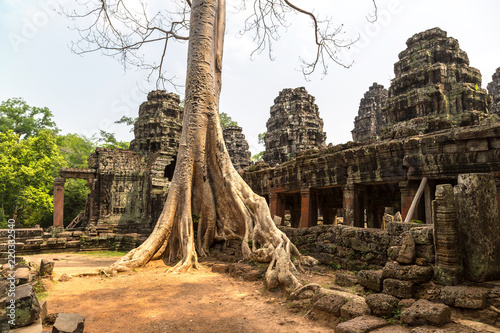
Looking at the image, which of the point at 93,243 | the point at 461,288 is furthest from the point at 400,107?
the point at 93,243

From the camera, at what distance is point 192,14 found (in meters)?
8.34

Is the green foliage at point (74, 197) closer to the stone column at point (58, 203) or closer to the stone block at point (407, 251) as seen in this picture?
the stone column at point (58, 203)

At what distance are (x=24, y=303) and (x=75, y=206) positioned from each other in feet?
80.1

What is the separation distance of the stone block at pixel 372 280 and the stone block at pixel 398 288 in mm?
125

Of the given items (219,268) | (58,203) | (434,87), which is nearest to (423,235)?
(219,268)

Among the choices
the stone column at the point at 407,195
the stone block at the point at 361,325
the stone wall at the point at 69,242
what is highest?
the stone column at the point at 407,195

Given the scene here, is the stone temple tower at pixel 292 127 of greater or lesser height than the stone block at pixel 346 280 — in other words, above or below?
above

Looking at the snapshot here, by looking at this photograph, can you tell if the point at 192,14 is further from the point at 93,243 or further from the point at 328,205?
the point at 93,243

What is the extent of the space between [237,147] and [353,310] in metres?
24.3

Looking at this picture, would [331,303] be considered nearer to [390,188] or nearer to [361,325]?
[361,325]

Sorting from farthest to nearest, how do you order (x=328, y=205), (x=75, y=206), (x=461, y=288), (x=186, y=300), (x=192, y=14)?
(x=75, y=206) < (x=328, y=205) < (x=192, y=14) < (x=186, y=300) < (x=461, y=288)

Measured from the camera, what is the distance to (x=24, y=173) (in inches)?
711

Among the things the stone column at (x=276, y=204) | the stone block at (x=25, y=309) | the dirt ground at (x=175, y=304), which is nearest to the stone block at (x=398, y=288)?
the dirt ground at (x=175, y=304)

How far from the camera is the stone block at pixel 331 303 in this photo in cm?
306
